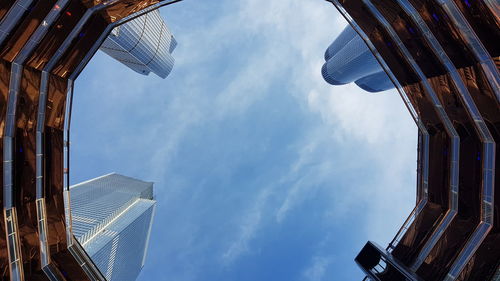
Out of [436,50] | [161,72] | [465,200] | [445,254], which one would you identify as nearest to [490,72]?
[436,50]

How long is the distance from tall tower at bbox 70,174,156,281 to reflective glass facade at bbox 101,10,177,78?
78.8m

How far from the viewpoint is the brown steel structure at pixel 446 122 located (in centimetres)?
1647

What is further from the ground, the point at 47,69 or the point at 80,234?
the point at 47,69

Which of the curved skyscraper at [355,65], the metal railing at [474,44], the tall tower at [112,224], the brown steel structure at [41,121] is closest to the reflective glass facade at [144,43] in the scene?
the brown steel structure at [41,121]

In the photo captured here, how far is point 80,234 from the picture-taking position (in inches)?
4975

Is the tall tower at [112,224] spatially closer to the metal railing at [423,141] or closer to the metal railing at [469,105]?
the metal railing at [423,141]

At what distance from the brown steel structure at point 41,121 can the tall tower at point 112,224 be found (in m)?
119

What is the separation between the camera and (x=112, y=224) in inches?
6117

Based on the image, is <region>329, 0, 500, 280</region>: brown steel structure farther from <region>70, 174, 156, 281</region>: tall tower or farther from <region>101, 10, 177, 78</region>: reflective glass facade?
<region>70, 174, 156, 281</region>: tall tower

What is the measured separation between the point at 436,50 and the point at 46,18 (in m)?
24.1

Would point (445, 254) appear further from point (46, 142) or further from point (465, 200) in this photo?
point (46, 142)

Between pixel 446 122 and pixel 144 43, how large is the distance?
114 m

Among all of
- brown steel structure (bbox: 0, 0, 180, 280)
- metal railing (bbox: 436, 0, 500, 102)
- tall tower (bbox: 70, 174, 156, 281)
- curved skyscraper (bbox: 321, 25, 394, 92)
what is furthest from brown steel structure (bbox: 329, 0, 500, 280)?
tall tower (bbox: 70, 174, 156, 281)

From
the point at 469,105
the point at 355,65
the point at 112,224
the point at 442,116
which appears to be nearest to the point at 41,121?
the point at 469,105
